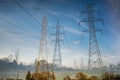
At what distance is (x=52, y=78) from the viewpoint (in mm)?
41062

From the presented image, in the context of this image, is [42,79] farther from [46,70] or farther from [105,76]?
[105,76]

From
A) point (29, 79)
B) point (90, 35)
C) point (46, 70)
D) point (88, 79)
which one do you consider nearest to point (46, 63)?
point (46, 70)

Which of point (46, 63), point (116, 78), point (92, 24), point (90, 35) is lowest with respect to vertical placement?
point (116, 78)

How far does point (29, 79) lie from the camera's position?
38.3 meters

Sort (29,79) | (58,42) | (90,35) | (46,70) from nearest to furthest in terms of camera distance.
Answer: (90,35), (29,79), (46,70), (58,42)

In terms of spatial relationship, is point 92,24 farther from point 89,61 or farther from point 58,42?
point 58,42

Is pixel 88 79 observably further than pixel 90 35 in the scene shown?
Yes

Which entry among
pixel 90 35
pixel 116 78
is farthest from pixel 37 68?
pixel 116 78

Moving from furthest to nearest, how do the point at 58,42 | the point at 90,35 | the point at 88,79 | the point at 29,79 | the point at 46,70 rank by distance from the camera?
the point at 58,42, the point at 46,70, the point at 88,79, the point at 29,79, the point at 90,35

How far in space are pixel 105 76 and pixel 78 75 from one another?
30.6 ft

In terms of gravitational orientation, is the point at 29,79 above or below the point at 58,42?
below

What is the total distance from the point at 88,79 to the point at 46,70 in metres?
9.90

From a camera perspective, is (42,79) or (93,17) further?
(42,79)

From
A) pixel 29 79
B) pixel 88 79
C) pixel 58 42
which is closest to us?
pixel 29 79
